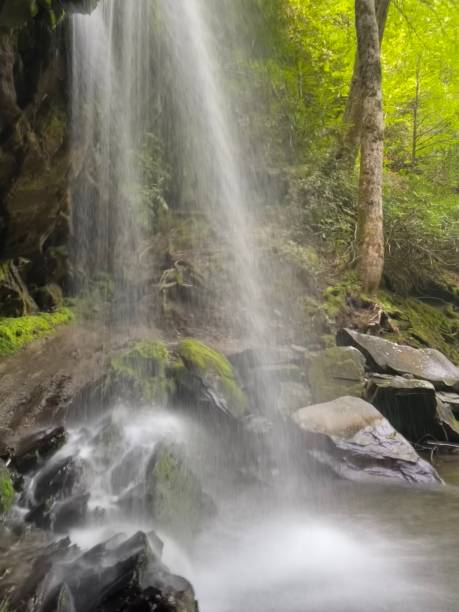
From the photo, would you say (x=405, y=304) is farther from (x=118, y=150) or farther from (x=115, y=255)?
(x=118, y=150)

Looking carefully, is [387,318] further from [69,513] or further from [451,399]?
[69,513]

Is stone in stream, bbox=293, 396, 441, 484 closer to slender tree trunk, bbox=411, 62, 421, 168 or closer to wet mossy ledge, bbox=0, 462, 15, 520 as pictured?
wet mossy ledge, bbox=0, 462, 15, 520

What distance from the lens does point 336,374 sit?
625 centimetres

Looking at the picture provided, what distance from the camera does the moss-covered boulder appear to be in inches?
239

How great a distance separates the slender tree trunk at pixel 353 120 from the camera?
34.2ft

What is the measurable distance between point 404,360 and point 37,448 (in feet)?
17.7

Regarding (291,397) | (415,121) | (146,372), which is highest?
(415,121)

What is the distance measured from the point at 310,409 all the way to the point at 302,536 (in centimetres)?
195

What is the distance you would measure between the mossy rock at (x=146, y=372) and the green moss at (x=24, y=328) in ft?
4.07

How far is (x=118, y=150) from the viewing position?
27.8ft

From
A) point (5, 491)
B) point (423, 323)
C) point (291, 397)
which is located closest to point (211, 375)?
point (291, 397)

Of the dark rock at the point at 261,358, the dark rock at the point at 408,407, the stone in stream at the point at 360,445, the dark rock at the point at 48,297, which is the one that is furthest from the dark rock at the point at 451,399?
the dark rock at the point at 48,297

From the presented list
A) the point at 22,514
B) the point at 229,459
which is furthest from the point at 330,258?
the point at 22,514

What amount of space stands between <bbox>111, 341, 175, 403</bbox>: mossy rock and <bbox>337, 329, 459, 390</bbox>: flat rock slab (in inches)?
122
